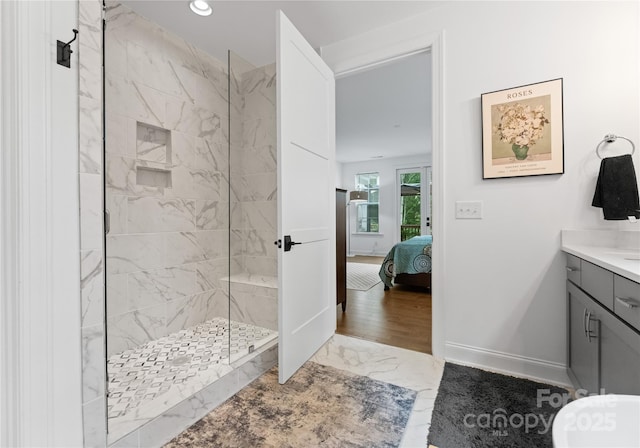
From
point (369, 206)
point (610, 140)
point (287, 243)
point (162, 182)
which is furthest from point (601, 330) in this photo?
point (369, 206)

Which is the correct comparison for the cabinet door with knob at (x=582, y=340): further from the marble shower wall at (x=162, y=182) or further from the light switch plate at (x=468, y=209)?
the marble shower wall at (x=162, y=182)

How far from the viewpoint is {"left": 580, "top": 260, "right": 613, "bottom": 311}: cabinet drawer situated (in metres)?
1.17

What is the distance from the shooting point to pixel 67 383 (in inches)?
40.5

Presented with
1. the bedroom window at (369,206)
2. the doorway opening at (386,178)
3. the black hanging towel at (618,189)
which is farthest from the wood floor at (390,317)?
the bedroom window at (369,206)

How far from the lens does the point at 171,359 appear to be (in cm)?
207

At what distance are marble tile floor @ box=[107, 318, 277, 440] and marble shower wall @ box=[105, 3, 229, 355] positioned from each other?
0.17 m

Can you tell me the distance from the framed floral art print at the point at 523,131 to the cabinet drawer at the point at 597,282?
674 mm

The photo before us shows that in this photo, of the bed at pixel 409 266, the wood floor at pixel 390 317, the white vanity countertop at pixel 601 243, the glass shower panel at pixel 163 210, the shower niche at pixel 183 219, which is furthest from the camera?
the bed at pixel 409 266

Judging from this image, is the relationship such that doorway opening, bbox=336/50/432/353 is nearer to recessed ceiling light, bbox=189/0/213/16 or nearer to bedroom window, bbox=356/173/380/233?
bedroom window, bbox=356/173/380/233

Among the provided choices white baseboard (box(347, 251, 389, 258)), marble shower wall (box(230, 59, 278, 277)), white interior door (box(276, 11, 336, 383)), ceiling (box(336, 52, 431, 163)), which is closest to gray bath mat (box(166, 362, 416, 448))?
white interior door (box(276, 11, 336, 383))

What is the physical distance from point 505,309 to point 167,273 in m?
2.60

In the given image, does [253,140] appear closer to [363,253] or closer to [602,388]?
[602,388]

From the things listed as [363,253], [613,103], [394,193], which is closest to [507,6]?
[613,103]

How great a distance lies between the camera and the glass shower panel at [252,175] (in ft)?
9.45
